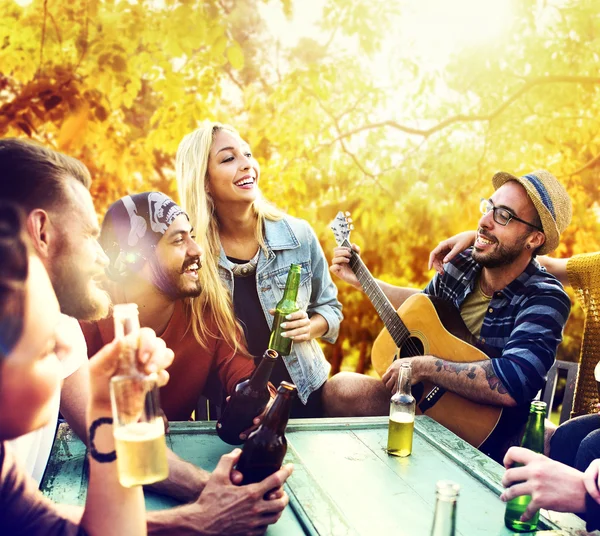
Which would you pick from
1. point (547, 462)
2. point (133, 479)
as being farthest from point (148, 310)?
point (547, 462)

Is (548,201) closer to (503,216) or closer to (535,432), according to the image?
(503,216)

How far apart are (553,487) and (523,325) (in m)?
1.07

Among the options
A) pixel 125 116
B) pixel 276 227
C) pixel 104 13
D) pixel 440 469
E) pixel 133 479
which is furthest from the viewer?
pixel 125 116

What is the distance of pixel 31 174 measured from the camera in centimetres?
111

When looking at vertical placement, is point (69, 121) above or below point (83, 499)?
above

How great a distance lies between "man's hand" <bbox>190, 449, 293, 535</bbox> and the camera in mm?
1304

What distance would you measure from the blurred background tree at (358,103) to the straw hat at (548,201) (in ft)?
6.03

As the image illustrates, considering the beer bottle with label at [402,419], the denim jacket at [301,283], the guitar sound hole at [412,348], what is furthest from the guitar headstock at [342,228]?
the beer bottle with label at [402,419]

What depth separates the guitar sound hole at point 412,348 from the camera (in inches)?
106

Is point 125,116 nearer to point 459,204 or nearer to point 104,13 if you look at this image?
point 104,13

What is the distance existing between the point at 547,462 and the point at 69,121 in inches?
133

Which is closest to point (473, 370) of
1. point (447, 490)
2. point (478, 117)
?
point (447, 490)

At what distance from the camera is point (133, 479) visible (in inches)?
41.7

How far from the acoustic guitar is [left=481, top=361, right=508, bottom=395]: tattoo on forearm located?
10 cm
